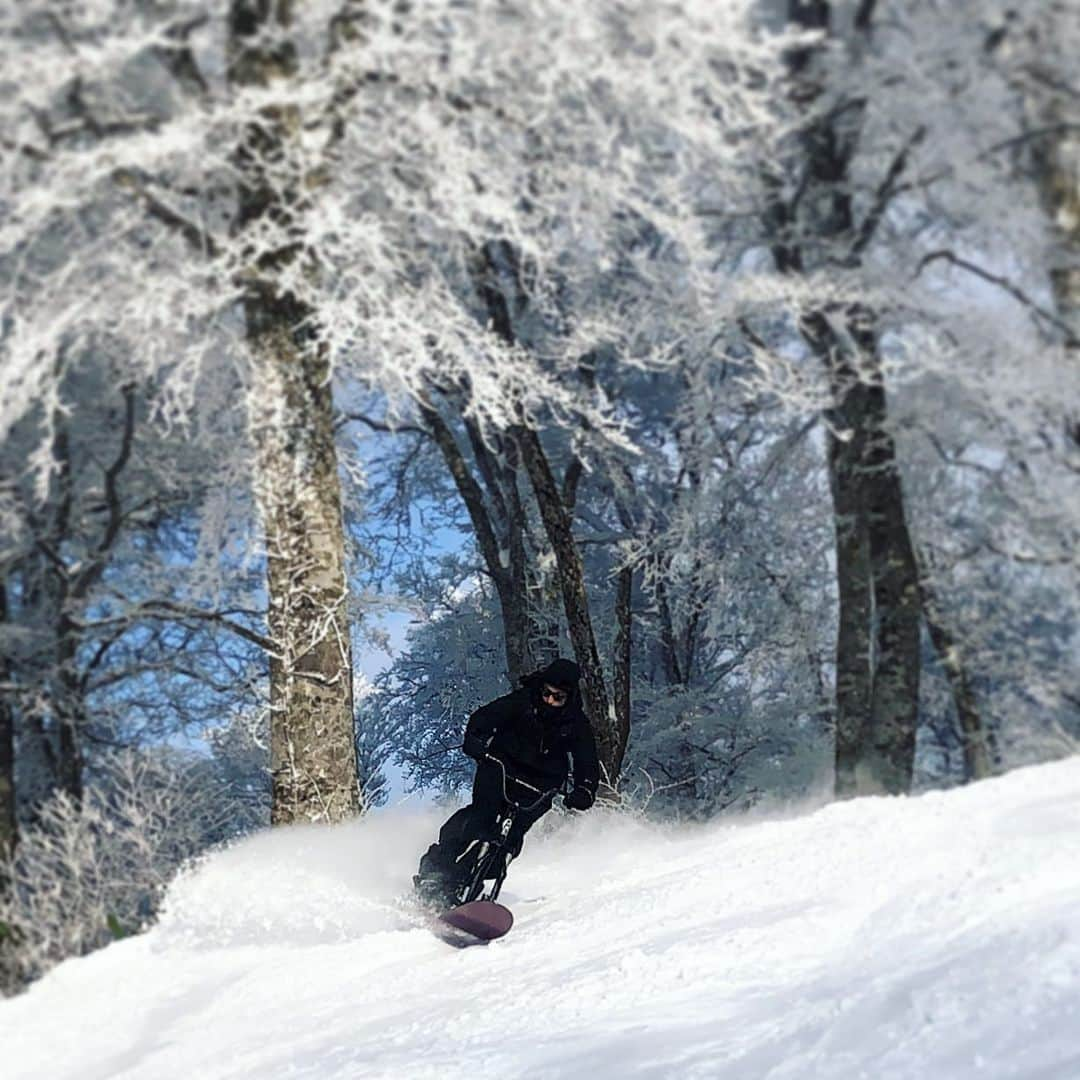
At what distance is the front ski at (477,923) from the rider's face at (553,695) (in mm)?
1144

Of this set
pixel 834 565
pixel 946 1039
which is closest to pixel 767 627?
pixel 834 565

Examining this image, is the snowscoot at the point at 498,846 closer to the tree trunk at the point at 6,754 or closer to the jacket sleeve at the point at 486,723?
the jacket sleeve at the point at 486,723

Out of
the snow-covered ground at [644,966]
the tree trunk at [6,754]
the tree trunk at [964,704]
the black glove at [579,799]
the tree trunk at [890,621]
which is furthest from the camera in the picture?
the tree trunk at [6,754]

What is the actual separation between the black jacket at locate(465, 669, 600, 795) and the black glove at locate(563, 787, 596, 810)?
0.55 feet

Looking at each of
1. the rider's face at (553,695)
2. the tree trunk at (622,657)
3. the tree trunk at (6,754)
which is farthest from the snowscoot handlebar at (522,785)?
the tree trunk at (622,657)

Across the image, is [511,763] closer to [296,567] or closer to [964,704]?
[296,567]

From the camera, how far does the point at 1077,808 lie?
177 inches

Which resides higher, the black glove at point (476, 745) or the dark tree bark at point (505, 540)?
the dark tree bark at point (505, 540)

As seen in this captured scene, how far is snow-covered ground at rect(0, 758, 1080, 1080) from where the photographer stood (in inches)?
121

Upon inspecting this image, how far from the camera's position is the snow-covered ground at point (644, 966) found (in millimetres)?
3062

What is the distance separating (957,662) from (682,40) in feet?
12.8

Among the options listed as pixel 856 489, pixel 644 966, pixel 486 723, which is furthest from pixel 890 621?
pixel 644 966

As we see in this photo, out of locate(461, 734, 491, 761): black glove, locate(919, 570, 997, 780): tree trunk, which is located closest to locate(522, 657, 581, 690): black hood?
locate(461, 734, 491, 761): black glove

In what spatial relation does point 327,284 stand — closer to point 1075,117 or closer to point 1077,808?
point 1075,117
